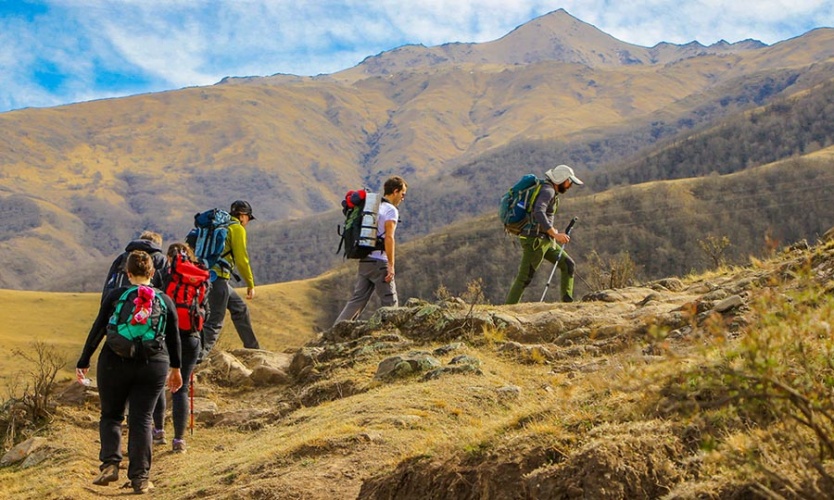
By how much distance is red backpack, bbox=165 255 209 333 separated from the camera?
24.4 feet

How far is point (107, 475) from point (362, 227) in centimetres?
425

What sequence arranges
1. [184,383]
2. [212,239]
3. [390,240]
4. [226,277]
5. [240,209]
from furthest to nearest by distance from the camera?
1. [240,209]
2. [390,240]
3. [226,277]
4. [212,239]
5. [184,383]

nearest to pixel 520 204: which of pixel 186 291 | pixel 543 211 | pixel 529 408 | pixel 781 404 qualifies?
pixel 543 211

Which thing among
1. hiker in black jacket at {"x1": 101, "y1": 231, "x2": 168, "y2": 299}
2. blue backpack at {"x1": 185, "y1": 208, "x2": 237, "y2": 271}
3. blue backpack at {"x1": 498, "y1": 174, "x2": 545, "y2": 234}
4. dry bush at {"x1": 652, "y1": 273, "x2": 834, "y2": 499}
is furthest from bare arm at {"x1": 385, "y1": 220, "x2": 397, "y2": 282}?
dry bush at {"x1": 652, "y1": 273, "x2": 834, "y2": 499}

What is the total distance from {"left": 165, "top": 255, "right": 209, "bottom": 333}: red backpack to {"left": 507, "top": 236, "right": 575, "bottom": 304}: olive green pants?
4.20 meters

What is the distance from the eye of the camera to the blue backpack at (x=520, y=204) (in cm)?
1071

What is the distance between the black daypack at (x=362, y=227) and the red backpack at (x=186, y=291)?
2.52 meters

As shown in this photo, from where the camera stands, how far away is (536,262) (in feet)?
35.0

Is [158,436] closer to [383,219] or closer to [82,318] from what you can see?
[383,219]

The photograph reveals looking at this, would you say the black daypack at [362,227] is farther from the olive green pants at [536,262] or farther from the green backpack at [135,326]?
the green backpack at [135,326]

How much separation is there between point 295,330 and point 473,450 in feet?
262

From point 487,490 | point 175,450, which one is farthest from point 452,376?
point 487,490

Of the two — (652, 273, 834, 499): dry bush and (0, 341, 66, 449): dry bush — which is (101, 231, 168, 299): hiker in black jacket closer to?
(0, 341, 66, 449): dry bush

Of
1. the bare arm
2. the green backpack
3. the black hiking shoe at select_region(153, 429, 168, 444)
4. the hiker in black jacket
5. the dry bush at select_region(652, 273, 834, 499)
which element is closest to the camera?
the dry bush at select_region(652, 273, 834, 499)
